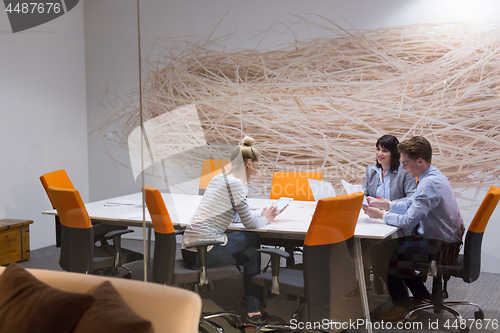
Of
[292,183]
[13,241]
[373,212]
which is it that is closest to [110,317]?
[292,183]

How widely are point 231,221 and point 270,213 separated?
23 cm

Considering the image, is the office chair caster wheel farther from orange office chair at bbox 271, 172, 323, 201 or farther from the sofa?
the sofa

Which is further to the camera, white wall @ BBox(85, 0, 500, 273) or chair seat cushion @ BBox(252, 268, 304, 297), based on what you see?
white wall @ BBox(85, 0, 500, 273)

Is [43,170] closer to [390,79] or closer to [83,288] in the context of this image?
[83,288]

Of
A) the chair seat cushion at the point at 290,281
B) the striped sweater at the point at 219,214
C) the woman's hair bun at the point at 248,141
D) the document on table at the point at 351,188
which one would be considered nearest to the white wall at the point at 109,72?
the striped sweater at the point at 219,214

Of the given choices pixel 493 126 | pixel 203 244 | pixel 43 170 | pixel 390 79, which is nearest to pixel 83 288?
pixel 203 244

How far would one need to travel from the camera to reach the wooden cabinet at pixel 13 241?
249cm

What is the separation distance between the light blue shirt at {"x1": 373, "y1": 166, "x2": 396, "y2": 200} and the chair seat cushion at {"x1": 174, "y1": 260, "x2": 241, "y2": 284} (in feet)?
3.22

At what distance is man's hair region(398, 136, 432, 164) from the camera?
2232 mm

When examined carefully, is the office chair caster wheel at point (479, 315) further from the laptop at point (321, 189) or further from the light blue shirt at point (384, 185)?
the laptop at point (321, 189)

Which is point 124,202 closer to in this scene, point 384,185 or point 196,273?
→ point 196,273

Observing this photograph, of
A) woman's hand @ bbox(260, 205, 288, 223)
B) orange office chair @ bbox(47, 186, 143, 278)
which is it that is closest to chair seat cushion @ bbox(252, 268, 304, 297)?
woman's hand @ bbox(260, 205, 288, 223)

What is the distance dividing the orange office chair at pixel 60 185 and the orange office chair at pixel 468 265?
1963 mm

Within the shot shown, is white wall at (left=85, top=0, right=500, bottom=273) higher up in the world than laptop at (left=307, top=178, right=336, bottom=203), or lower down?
higher up
